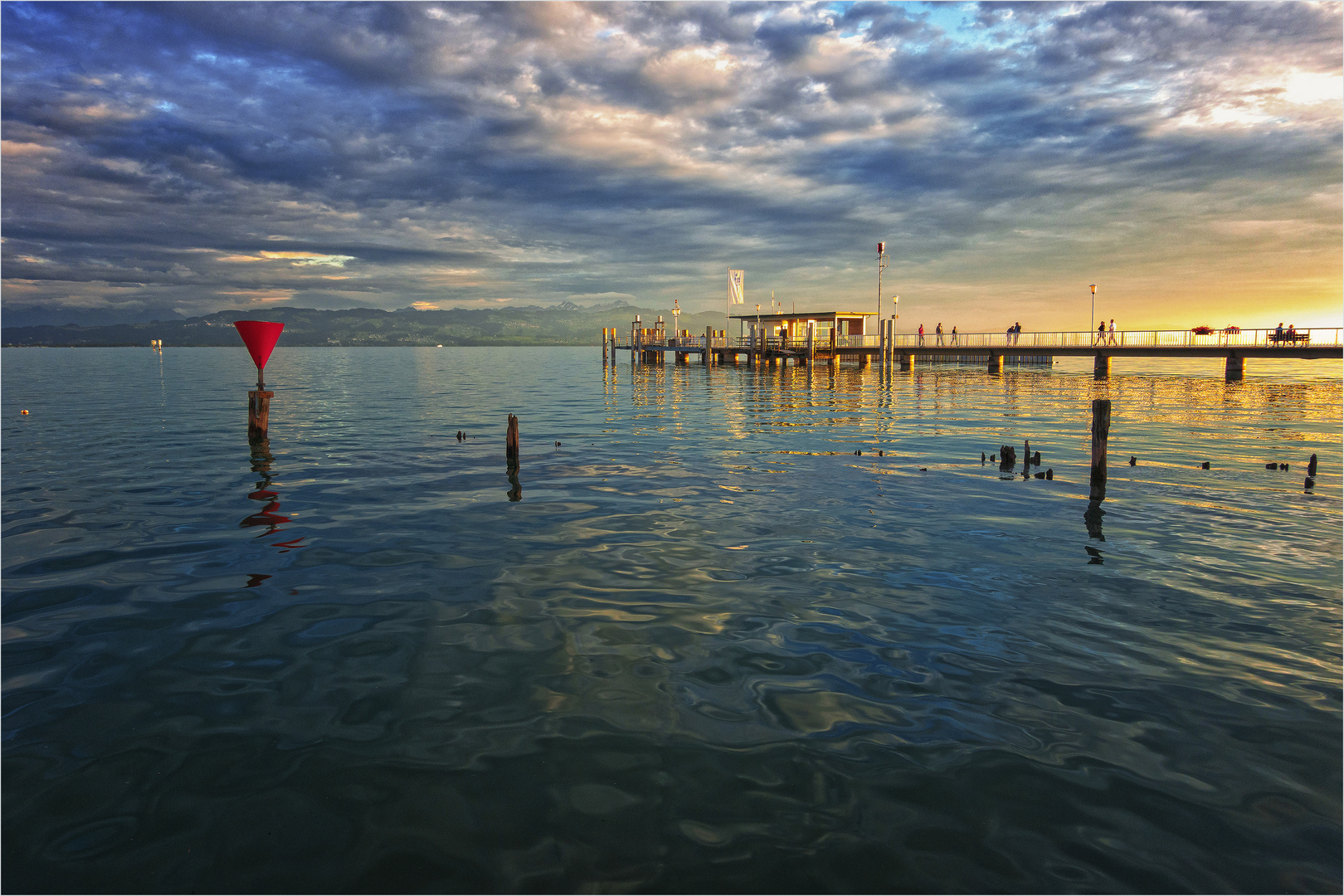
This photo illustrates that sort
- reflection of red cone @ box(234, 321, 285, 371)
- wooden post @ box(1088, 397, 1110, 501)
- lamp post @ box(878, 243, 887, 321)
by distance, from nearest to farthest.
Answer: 1. wooden post @ box(1088, 397, 1110, 501)
2. reflection of red cone @ box(234, 321, 285, 371)
3. lamp post @ box(878, 243, 887, 321)

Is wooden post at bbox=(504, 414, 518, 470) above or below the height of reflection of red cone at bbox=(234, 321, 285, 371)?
below

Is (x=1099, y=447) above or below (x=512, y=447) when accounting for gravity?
above

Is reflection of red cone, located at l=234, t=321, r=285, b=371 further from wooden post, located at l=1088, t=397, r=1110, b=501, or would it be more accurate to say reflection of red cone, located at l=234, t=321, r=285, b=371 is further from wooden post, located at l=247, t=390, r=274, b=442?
wooden post, located at l=1088, t=397, r=1110, b=501

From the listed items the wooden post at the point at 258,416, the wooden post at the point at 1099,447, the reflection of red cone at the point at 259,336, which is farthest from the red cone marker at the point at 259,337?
the wooden post at the point at 1099,447

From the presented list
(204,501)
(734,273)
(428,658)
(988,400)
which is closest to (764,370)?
(734,273)

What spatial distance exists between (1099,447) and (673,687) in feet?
40.8

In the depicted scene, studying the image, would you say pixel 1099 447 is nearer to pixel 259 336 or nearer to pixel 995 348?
pixel 259 336

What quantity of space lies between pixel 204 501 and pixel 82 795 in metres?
10.7

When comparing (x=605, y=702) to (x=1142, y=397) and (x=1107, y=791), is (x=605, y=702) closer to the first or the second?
(x=1107, y=791)

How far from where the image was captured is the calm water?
4320mm

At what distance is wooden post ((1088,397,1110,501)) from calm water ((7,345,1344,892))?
420 millimetres

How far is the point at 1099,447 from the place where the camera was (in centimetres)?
1462

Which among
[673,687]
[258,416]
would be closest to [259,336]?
[258,416]

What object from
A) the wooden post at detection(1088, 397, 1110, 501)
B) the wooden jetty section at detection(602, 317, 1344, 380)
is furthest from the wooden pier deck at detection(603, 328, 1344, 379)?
the wooden post at detection(1088, 397, 1110, 501)
